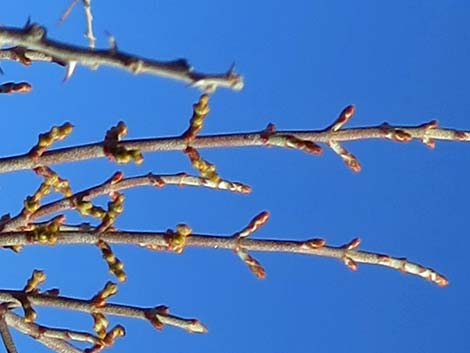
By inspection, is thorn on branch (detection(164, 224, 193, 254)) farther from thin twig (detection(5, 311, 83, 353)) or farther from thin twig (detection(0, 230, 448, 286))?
thin twig (detection(5, 311, 83, 353))

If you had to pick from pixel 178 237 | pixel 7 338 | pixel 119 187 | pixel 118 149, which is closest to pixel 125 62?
pixel 118 149

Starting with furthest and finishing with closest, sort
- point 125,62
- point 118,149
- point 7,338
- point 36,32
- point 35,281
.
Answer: point 35,281 < point 7,338 < point 118,149 < point 36,32 < point 125,62

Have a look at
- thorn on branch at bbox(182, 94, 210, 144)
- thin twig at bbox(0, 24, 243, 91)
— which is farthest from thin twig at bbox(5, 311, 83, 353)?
thin twig at bbox(0, 24, 243, 91)

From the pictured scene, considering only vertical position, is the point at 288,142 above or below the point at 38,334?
above

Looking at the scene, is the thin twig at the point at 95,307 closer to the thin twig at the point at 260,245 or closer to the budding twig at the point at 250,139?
the thin twig at the point at 260,245

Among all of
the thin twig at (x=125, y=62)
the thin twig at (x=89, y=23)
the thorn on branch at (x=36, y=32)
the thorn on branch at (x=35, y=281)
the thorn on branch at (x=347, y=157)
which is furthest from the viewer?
the thorn on branch at (x=35, y=281)

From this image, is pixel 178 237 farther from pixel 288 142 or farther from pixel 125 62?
pixel 125 62

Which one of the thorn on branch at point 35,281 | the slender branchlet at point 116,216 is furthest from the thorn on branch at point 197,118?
the thorn on branch at point 35,281
